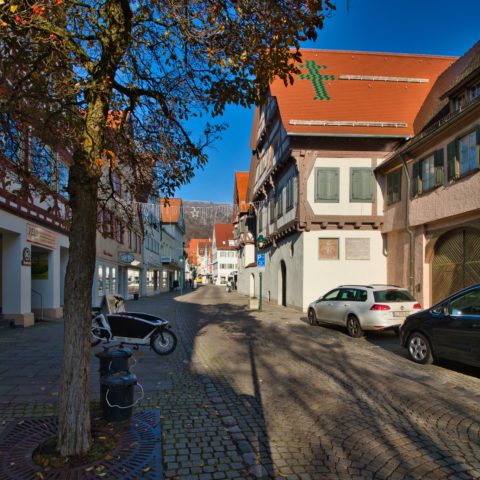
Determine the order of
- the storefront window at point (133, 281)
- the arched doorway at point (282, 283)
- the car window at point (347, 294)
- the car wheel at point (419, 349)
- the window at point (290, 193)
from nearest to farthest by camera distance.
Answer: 1. the car wheel at point (419, 349)
2. the car window at point (347, 294)
3. the window at point (290, 193)
4. the arched doorway at point (282, 283)
5. the storefront window at point (133, 281)

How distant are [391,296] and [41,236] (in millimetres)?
11837

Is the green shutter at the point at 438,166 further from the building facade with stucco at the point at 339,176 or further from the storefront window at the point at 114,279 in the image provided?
the storefront window at the point at 114,279

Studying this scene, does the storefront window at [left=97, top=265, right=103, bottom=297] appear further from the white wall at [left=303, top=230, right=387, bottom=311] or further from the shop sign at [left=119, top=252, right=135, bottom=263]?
the white wall at [left=303, top=230, right=387, bottom=311]

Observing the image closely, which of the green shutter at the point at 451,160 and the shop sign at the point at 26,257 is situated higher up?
the green shutter at the point at 451,160

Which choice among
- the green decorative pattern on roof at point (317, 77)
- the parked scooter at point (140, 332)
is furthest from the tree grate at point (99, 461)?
the green decorative pattern on roof at point (317, 77)

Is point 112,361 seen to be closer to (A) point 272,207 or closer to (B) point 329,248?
(B) point 329,248

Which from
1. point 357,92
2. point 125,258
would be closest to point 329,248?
point 357,92

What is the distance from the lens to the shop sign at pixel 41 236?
576 inches

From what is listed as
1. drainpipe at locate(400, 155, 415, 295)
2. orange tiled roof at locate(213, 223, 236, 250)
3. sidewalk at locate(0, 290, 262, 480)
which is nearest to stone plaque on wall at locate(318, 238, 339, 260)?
drainpipe at locate(400, 155, 415, 295)

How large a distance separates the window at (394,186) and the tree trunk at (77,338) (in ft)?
53.7

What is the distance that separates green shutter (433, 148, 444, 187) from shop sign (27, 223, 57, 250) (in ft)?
45.7

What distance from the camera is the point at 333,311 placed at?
13.5 m

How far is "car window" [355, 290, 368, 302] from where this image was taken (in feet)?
40.1

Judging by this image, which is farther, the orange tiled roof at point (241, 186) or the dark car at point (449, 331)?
the orange tiled roof at point (241, 186)
